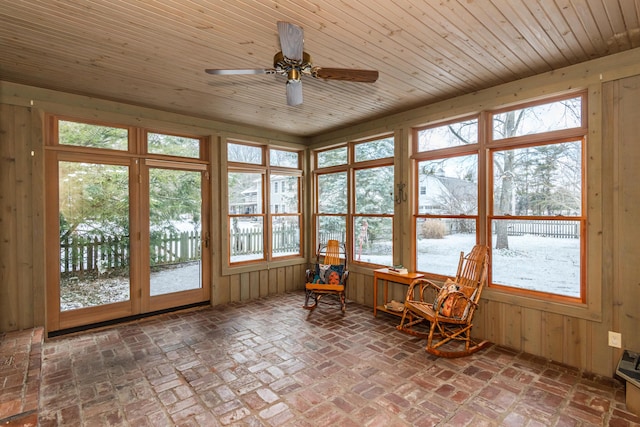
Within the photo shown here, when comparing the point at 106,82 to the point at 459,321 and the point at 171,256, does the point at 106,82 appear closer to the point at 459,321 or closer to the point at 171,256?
the point at 171,256

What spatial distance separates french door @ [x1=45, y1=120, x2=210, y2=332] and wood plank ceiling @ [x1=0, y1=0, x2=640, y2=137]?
1.04 m

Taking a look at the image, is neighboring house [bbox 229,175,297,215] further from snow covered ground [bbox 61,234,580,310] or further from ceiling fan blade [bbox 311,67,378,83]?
ceiling fan blade [bbox 311,67,378,83]

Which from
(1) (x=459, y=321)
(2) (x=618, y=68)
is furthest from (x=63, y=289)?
(2) (x=618, y=68)

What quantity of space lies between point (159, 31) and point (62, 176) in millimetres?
2513

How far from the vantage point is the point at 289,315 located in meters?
4.40

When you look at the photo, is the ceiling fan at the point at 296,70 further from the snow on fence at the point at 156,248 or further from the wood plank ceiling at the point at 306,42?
the snow on fence at the point at 156,248

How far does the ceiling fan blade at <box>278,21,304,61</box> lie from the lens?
1890 millimetres

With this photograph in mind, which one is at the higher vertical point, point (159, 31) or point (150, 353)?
point (159, 31)

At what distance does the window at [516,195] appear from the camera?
3.07 meters

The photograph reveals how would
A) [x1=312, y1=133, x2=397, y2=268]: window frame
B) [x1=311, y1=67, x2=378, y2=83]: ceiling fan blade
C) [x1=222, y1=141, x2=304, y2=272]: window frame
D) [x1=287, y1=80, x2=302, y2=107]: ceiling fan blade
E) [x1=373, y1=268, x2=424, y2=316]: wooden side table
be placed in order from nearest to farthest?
1. [x1=311, y1=67, x2=378, y2=83]: ceiling fan blade
2. [x1=287, y1=80, x2=302, y2=107]: ceiling fan blade
3. [x1=373, y1=268, x2=424, y2=316]: wooden side table
4. [x1=312, y1=133, x2=397, y2=268]: window frame
5. [x1=222, y1=141, x2=304, y2=272]: window frame

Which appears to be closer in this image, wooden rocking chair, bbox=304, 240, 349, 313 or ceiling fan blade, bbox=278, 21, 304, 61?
ceiling fan blade, bbox=278, 21, 304, 61

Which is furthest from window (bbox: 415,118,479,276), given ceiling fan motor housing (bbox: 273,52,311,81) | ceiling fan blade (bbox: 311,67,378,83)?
ceiling fan motor housing (bbox: 273,52,311,81)

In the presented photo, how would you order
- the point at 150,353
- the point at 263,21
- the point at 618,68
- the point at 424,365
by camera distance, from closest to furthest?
the point at 263,21 < the point at 618,68 < the point at 424,365 < the point at 150,353

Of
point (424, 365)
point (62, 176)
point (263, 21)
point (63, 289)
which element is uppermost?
point (263, 21)
